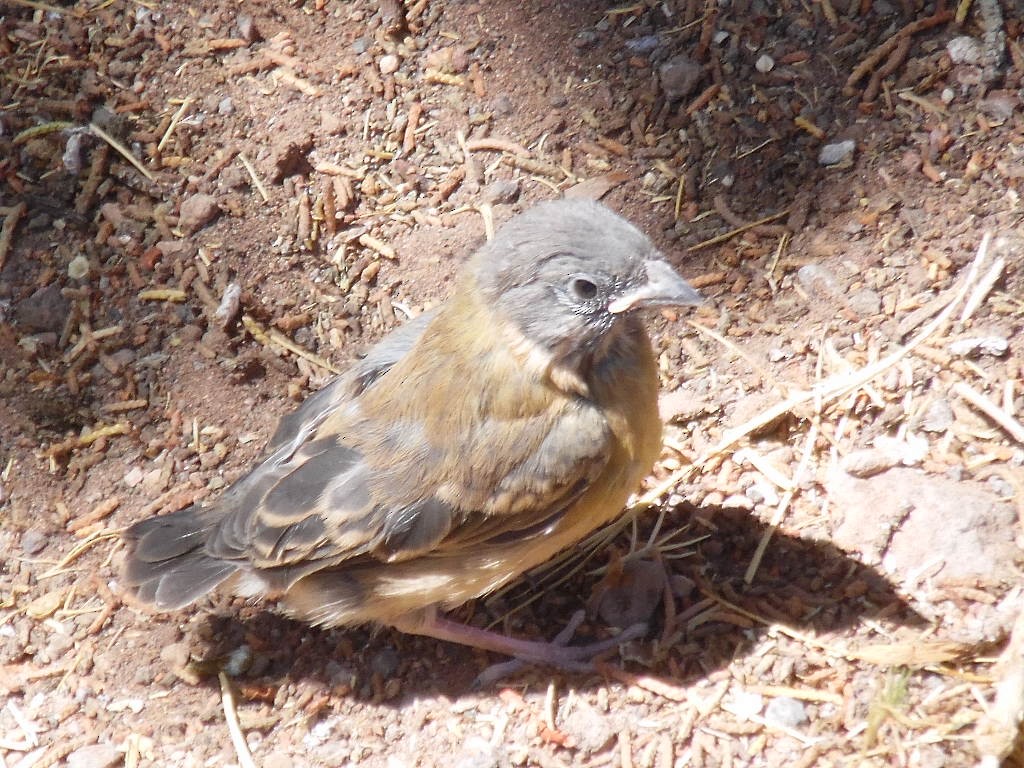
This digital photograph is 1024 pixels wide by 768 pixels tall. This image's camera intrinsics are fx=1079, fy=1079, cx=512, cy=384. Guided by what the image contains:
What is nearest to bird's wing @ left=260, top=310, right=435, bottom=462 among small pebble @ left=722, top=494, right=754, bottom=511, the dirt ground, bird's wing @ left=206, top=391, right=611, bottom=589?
bird's wing @ left=206, top=391, right=611, bottom=589

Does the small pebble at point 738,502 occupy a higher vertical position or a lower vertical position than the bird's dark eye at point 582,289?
lower

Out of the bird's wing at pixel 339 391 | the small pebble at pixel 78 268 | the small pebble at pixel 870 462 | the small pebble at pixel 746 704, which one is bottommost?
the small pebble at pixel 746 704

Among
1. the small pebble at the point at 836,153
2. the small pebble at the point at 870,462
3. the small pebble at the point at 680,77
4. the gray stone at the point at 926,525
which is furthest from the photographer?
the small pebble at the point at 680,77

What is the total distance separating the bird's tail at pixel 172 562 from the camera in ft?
13.0

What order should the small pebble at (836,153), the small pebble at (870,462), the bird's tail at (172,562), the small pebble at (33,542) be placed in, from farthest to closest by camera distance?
the small pebble at (836,153), the small pebble at (33,542), the small pebble at (870,462), the bird's tail at (172,562)

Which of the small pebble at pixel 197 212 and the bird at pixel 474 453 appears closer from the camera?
the bird at pixel 474 453

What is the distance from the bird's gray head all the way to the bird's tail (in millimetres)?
1454

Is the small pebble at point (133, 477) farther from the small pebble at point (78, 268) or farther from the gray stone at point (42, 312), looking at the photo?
the small pebble at point (78, 268)

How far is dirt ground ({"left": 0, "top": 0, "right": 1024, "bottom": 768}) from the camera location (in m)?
3.91

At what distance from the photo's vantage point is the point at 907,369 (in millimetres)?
4328

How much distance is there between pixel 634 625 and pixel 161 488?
210cm

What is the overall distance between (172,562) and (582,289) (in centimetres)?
187

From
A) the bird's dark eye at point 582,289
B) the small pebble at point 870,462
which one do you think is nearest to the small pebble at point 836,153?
the small pebble at point 870,462

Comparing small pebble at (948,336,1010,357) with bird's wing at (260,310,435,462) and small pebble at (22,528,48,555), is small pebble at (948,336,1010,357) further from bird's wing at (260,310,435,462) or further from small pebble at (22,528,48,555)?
small pebble at (22,528,48,555)
